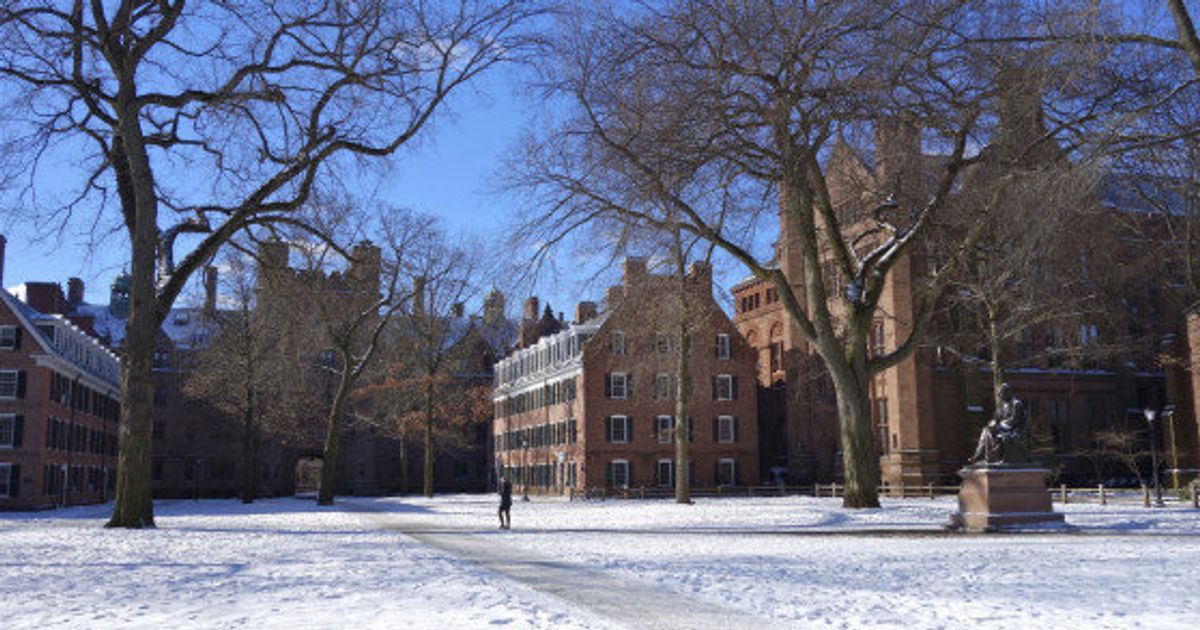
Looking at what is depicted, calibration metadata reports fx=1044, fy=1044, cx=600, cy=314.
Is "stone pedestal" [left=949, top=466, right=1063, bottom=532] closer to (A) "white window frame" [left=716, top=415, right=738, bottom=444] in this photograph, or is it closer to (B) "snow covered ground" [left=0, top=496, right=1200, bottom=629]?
(B) "snow covered ground" [left=0, top=496, right=1200, bottom=629]

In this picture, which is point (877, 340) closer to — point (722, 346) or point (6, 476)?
point (722, 346)

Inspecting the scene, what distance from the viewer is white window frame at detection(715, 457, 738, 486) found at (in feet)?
200

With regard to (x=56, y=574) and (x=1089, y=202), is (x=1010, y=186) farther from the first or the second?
(x=56, y=574)

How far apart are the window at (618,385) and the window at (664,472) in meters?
4.51

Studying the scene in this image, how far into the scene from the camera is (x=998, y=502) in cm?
2217

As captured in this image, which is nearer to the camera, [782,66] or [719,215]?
[782,66]

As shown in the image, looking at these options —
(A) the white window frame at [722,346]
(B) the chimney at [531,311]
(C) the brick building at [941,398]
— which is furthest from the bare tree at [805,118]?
(B) the chimney at [531,311]

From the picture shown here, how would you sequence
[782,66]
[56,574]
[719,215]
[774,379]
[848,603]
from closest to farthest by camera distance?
[848,603], [56,574], [782,66], [719,215], [774,379]

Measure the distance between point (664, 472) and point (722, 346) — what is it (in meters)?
8.20

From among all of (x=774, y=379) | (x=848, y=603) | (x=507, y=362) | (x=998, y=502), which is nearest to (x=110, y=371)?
(x=507, y=362)

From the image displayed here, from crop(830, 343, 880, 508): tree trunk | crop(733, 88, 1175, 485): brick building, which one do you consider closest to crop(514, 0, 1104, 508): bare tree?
crop(830, 343, 880, 508): tree trunk

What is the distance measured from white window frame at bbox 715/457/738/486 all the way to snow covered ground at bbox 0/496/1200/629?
38.3m

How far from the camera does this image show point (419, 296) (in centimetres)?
5184

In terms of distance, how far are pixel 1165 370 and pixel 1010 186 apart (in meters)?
35.4
